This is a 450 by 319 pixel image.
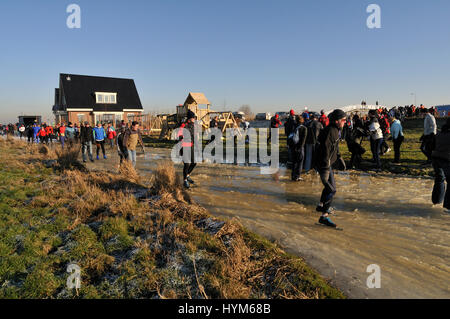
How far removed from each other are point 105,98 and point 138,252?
4172cm

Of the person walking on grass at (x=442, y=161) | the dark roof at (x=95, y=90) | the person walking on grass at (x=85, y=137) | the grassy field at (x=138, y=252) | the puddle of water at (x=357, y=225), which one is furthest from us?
the dark roof at (x=95, y=90)

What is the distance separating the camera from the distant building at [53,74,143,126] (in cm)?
3944

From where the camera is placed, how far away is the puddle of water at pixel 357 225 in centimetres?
372

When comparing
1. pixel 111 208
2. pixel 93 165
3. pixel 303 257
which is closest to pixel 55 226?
pixel 111 208

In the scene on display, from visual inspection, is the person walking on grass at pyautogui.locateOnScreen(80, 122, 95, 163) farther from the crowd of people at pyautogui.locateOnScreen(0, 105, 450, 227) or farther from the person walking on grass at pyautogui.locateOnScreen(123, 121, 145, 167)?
the person walking on grass at pyautogui.locateOnScreen(123, 121, 145, 167)

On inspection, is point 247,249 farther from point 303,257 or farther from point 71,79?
point 71,79

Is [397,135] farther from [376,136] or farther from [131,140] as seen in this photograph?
[131,140]

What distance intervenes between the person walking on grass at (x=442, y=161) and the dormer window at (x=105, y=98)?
139 feet

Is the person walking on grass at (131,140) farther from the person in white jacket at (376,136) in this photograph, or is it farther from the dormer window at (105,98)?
the dormer window at (105,98)

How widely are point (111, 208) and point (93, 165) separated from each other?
7.27 m

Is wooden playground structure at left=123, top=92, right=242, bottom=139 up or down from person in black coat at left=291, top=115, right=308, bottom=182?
up

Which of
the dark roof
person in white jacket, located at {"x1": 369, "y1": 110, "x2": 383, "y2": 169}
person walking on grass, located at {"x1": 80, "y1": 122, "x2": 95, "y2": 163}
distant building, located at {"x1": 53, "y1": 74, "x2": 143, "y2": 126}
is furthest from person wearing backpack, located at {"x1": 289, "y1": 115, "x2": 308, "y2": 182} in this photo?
the dark roof

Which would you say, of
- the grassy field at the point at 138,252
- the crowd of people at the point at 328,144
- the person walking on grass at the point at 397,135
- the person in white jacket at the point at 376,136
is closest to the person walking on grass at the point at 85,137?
the crowd of people at the point at 328,144
